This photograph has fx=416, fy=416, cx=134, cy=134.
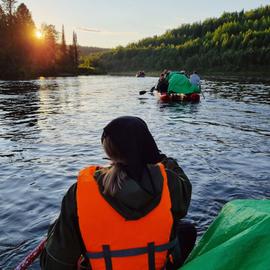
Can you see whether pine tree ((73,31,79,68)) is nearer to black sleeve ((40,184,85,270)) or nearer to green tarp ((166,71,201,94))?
green tarp ((166,71,201,94))

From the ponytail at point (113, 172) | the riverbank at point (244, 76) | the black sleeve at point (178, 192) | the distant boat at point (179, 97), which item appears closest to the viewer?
the ponytail at point (113, 172)

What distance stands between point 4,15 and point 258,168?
87257 mm

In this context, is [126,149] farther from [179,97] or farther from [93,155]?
[179,97]

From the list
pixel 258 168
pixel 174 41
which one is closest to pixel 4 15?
pixel 258 168

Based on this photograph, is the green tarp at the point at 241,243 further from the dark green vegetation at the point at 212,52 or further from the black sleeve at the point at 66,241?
the dark green vegetation at the point at 212,52

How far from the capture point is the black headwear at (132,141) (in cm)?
278

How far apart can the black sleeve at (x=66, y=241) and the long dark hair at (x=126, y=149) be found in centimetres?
28

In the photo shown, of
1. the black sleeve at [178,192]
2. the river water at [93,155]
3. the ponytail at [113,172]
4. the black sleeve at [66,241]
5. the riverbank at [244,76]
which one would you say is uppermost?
the ponytail at [113,172]

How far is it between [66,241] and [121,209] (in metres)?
0.47

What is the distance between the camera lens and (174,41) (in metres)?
175

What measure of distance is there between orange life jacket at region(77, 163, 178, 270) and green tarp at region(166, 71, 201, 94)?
66.2ft

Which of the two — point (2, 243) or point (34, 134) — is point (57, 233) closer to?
point (2, 243)

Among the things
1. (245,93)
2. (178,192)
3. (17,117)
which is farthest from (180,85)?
(178,192)

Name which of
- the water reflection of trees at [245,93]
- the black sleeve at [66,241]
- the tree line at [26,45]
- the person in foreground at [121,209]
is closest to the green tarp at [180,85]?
the water reflection of trees at [245,93]
